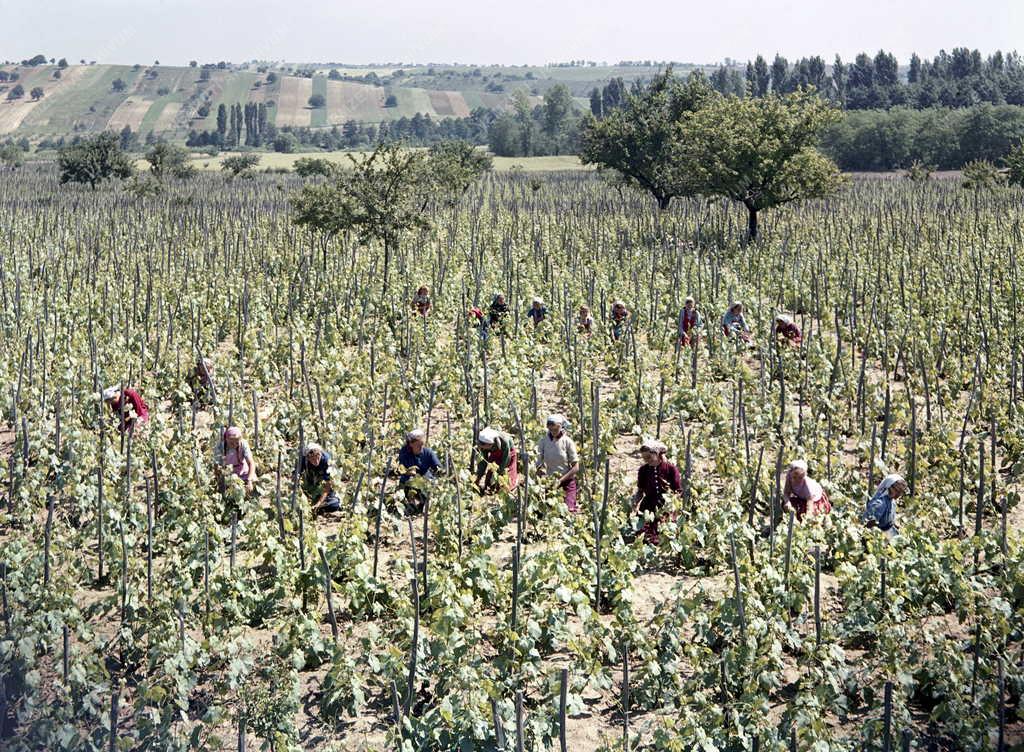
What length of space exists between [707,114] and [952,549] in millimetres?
16843

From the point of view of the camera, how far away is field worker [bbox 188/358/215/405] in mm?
10094

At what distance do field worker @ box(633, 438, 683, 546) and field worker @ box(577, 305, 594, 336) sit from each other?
559 cm

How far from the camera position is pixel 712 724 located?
4.82 m

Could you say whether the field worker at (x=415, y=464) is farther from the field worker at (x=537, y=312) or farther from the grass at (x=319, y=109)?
the grass at (x=319, y=109)

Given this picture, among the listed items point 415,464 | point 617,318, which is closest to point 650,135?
point 617,318

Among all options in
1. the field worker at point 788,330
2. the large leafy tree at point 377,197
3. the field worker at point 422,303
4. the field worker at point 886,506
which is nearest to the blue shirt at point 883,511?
the field worker at point 886,506

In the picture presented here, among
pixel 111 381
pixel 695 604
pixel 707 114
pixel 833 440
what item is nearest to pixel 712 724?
pixel 695 604

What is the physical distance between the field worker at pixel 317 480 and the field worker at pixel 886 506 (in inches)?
143

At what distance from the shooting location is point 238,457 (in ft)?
26.5

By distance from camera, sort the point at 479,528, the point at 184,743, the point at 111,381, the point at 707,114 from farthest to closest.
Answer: the point at 707,114 < the point at 111,381 < the point at 479,528 < the point at 184,743

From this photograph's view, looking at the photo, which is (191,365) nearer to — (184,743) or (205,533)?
(205,533)

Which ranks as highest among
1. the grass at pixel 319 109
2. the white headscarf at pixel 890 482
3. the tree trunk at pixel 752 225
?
the grass at pixel 319 109

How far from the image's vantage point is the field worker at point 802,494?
7027 millimetres

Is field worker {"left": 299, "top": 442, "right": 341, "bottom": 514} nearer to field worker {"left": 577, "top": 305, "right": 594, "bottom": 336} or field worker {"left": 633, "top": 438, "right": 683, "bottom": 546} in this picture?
field worker {"left": 633, "top": 438, "right": 683, "bottom": 546}
